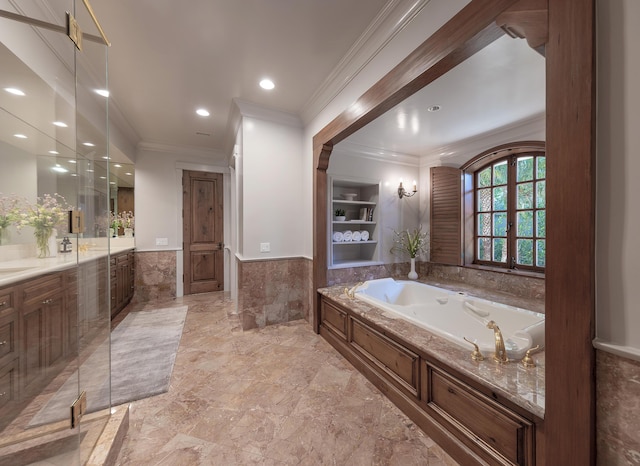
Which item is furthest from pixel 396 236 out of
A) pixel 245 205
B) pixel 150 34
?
pixel 150 34

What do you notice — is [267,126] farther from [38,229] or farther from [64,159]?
[38,229]

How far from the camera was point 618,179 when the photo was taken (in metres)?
0.79

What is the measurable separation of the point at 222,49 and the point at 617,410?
9.94 ft

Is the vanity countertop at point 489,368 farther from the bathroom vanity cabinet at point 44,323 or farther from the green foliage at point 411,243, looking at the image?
the bathroom vanity cabinet at point 44,323

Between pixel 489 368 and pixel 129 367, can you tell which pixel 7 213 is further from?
pixel 489 368

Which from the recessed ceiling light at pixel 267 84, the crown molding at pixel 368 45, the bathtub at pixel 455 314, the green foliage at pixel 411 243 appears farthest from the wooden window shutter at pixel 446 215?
the recessed ceiling light at pixel 267 84

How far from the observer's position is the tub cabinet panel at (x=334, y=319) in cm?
238

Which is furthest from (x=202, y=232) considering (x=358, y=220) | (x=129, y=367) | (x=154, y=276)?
(x=358, y=220)

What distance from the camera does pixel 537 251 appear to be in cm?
292

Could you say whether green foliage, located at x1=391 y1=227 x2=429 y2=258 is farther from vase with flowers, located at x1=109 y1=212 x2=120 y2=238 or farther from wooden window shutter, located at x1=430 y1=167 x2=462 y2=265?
vase with flowers, located at x1=109 y1=212 x2=120 y2=238

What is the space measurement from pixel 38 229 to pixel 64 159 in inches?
25.0

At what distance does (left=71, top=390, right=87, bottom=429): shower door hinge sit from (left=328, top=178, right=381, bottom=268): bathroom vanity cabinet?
9.02ft

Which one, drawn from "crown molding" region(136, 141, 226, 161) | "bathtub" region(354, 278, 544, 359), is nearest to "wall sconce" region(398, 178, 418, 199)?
"bathtub" region(354, 278, 544, 359)

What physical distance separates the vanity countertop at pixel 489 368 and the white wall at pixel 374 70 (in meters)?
1.56
